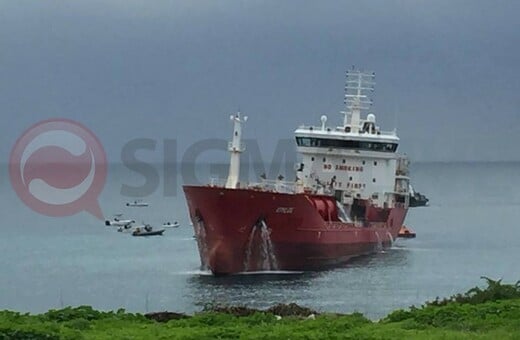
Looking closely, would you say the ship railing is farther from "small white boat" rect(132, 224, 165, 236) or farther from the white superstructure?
"small white boat" rect(132, 224, 165, 236)

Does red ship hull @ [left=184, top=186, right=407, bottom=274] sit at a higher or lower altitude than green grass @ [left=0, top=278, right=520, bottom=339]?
higher

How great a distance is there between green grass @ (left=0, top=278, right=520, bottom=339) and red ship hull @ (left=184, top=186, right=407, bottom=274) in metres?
24.0

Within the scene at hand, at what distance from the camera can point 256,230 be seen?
1678 inches

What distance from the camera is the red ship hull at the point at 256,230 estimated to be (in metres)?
42.2

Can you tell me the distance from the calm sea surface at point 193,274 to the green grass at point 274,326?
45.1ft

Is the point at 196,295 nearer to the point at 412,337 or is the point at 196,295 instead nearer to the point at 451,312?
the point at 451,312

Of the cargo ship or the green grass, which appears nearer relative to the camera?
the green grass

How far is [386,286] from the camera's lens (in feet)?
134

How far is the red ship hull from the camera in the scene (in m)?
42.2

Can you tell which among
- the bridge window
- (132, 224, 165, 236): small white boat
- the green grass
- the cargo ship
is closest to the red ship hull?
the cargo ship

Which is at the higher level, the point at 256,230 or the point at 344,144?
the point at 344,144

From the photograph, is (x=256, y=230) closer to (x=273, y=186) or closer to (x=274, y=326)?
(x=273, y=186)

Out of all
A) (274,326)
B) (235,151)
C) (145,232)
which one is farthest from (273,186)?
(274,326)

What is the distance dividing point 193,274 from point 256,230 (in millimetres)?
3986
